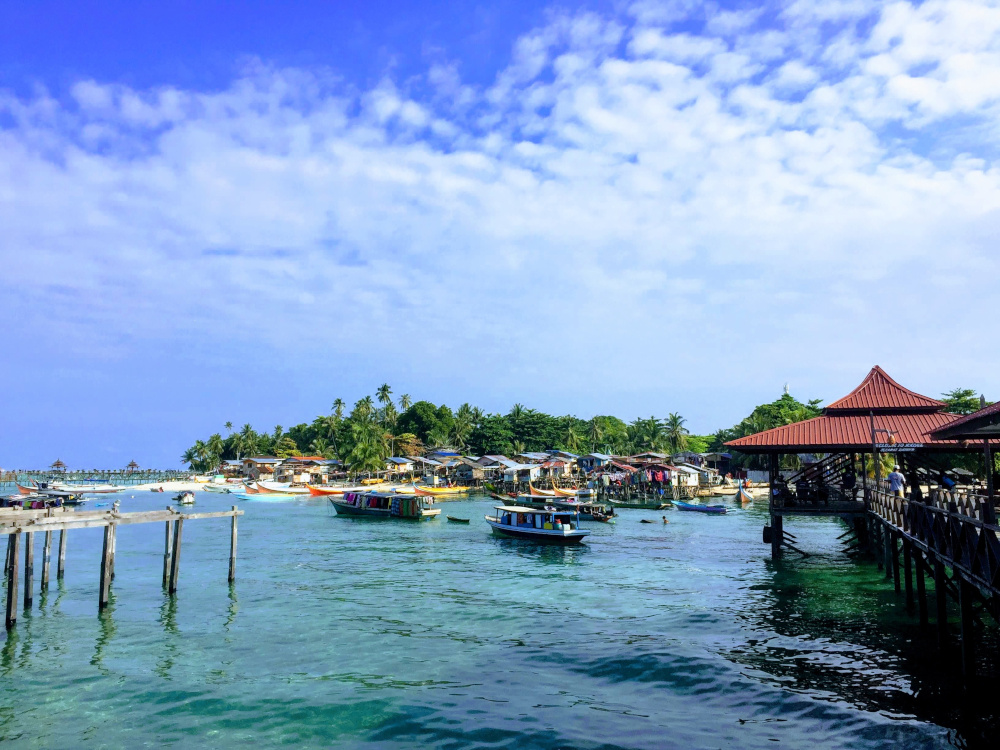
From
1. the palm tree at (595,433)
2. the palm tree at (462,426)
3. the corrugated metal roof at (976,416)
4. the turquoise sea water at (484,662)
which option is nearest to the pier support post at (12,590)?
the turquoise sea water at (484,662)

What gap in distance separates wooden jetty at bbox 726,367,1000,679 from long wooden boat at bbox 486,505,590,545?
11750 mm

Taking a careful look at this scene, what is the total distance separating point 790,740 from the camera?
13102 millimetres

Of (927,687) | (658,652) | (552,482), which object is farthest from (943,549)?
(552,482)

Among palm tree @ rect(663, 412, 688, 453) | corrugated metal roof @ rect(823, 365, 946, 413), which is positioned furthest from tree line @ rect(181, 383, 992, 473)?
corrugated metal roof @ rect(823, 365, 946, 413)

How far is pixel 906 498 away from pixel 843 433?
913 centimetres

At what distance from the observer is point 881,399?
34875mm

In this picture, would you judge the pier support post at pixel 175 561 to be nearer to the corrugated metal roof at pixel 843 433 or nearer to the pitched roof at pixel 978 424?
the corrugated metal roof at pixel 843 433

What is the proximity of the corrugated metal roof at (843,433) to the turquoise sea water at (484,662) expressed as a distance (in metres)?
5.72

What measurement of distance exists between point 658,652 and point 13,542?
19.6 m

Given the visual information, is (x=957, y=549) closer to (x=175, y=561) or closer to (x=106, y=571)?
(x=106, y=571)

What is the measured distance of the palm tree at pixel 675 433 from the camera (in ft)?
411

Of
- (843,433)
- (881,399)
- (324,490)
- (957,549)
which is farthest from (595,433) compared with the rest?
(957,549)

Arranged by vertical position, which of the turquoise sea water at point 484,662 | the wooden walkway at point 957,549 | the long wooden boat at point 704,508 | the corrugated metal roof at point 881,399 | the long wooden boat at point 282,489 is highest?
the corrugated metal roof at point 881,399

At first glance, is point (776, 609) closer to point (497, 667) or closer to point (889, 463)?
point (497, 667)
